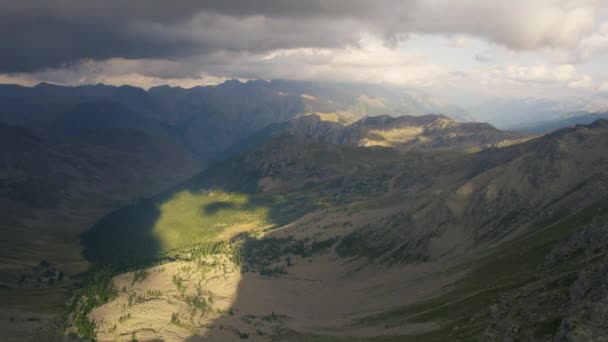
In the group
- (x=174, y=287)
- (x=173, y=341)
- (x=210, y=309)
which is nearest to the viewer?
(x=173, y=341)

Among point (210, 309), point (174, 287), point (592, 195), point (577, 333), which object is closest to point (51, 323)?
point (174, 287)

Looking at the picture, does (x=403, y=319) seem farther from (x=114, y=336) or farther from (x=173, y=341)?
(x=114, y=336)

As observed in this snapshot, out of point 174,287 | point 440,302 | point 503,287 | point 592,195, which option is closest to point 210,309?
point 174,287

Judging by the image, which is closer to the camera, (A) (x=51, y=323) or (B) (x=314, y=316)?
(A) (x=51, y=323)

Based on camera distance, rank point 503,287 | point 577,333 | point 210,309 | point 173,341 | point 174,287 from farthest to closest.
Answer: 1. point 174,287
2. point 210,309
3. point 503,287
4. point 173,341
5. point 577,333

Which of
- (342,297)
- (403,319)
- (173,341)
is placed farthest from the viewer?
(342,297)

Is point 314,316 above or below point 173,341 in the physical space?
below

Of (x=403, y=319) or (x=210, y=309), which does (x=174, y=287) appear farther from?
(x=403, y=319)

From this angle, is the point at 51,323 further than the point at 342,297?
No

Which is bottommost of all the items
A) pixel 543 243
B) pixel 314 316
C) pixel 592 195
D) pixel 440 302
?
pixel 314 316
